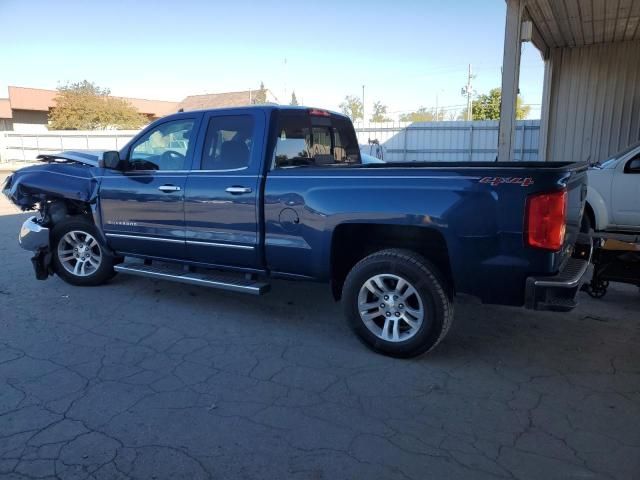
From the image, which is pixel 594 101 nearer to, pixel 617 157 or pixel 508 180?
pixel 617 157

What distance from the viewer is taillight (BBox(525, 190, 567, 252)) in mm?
3367

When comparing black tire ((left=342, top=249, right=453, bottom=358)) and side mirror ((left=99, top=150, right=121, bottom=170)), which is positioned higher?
side mirror ((left=99, top=150, right=121, bottom=170))

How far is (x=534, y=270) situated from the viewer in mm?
3508

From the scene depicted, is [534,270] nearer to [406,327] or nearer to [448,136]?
[406,327]

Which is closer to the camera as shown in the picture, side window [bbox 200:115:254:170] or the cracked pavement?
the cracked pavement

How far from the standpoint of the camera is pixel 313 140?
5.20 meters

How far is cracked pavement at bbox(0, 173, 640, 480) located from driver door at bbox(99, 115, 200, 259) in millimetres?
717

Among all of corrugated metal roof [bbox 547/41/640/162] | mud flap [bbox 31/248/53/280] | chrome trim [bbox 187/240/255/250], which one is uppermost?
corrugated metal roof [bbox 547/41/640/162]

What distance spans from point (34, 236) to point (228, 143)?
293 cm

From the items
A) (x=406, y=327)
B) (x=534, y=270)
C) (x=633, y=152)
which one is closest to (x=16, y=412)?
(x=406, y=327)

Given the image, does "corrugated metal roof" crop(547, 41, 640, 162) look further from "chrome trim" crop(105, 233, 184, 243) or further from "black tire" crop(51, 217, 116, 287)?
"black tire" crop(51, 217, 116, 287)

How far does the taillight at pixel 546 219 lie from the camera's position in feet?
11.0

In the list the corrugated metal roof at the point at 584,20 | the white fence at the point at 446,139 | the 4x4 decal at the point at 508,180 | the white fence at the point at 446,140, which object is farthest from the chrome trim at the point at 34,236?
the white fence at the point at 446,139

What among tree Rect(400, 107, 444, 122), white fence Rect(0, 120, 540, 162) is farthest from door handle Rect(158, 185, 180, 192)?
tree Rect(400, 107, 444, 122)
